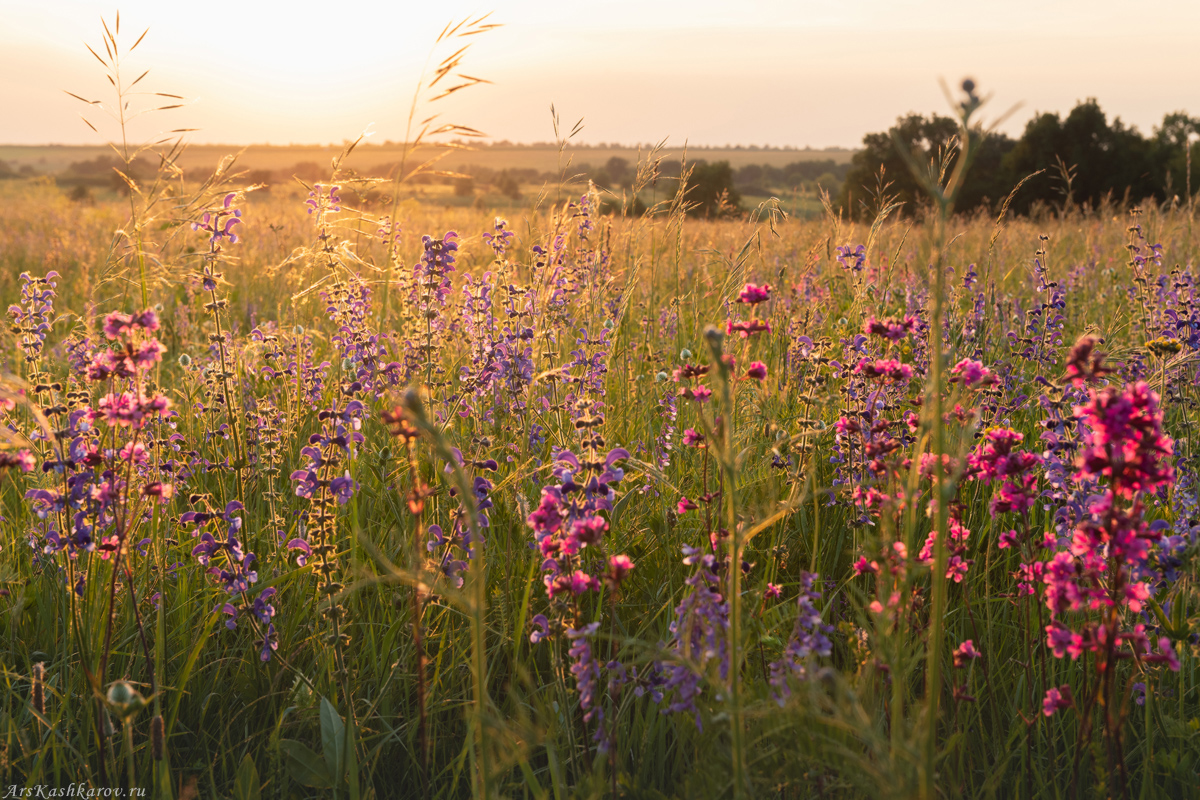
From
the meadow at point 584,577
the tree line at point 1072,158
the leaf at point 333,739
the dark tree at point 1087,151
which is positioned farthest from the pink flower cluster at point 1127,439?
the dark tree at point 1087,151

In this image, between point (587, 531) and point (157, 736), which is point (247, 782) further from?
point (587, 531)

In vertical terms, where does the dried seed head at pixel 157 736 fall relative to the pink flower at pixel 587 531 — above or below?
below

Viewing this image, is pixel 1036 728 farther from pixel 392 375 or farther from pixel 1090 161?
pixel 1090 161

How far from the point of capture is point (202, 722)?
181 centimetres

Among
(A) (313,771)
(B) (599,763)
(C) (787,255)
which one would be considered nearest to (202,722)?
(A) (313,771)

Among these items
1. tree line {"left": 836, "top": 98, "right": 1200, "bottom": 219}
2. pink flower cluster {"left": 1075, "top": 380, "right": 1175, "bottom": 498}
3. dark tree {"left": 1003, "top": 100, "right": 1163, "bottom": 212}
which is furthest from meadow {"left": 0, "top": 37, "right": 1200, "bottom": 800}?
dark tree {"left": 1003, "top": 100, "right": 1163, "bottom": 212}

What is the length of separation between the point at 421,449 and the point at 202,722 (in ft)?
2.99

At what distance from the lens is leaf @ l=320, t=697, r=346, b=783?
5.24ft

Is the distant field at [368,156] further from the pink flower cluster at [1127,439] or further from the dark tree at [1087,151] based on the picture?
the pink flower cluster at [1127,439]

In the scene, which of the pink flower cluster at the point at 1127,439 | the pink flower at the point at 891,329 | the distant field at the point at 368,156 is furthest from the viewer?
the distant field at the point at 368,156

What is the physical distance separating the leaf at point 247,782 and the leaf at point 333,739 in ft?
0.47

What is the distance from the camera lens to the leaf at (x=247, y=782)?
4.96 ft

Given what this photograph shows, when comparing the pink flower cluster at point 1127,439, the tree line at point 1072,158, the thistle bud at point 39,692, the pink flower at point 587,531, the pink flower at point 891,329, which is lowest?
the thistle bud at point 39,692

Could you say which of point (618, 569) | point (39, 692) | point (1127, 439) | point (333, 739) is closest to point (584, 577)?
point (618, 569)
